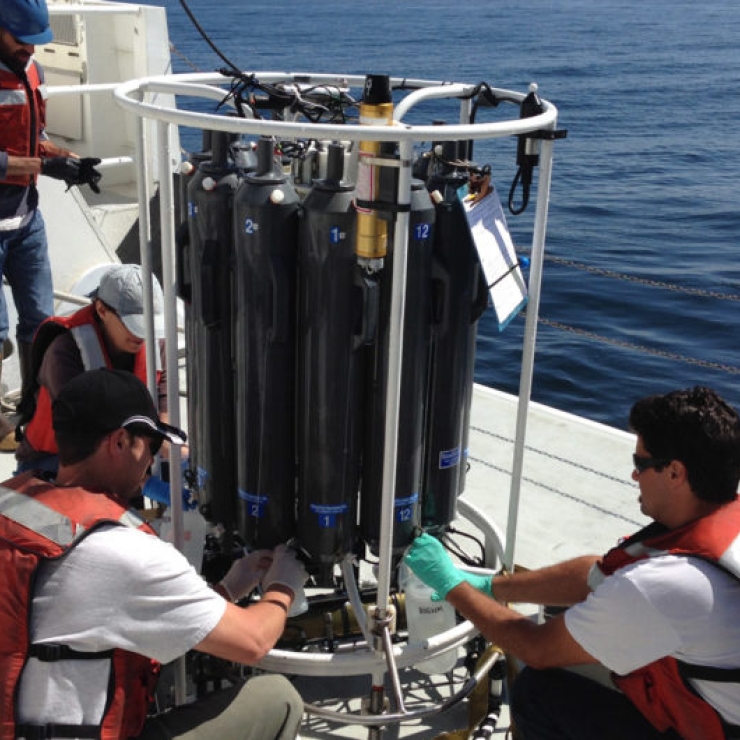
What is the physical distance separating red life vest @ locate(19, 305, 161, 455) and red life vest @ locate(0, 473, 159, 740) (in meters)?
1.11

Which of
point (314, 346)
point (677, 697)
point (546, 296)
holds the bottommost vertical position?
point (546, 296)

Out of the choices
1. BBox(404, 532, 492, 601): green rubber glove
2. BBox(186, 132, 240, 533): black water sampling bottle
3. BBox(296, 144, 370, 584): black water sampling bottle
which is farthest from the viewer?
BBox(404, 532, 492, 601): green rubber glove

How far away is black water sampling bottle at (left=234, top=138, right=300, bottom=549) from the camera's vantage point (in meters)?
2.58

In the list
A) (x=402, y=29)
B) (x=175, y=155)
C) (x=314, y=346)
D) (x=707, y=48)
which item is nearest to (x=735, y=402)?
(x=175, y=155)

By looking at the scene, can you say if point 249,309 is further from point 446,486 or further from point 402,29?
point 402,29

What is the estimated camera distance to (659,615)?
2.27 m

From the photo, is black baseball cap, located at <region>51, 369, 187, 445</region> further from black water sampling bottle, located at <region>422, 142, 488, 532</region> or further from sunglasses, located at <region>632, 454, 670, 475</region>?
sunglasses, located at <region>632, 454, 670, 475</region>

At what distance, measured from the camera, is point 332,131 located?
2.30m

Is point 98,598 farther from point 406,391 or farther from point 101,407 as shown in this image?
point 406,391

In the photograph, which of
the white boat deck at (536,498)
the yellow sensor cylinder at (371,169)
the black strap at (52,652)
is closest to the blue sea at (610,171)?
the white boat deck at (536,498)

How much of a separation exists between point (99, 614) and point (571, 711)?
1.30 m

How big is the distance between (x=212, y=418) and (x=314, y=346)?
472 millimetres

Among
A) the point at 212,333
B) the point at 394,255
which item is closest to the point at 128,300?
the point at 212,333

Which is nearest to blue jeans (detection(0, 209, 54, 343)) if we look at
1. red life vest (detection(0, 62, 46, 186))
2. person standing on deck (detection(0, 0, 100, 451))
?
person standing on deck (detection(0, 0, 100, 451))
